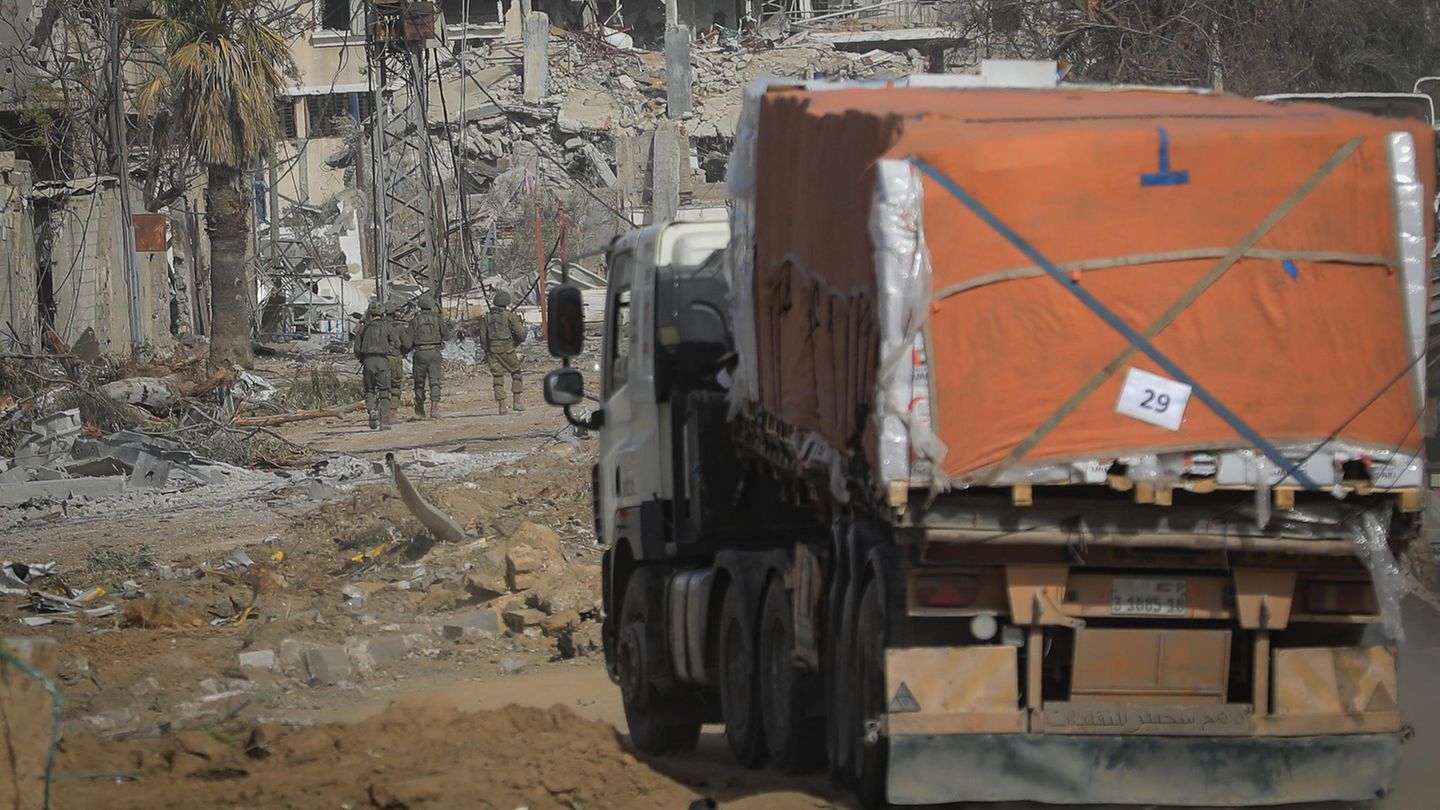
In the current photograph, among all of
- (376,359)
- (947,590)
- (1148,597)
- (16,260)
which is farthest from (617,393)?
(16,260)

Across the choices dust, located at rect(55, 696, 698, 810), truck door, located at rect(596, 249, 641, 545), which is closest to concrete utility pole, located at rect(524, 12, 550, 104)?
truck door, located at rect(596, 249, 641, 545)

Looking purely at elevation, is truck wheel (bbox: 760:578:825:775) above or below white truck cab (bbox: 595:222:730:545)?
below

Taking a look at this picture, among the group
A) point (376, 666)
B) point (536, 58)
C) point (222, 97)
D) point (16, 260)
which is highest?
point (536, 58)

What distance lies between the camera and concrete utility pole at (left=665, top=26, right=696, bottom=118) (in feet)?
191

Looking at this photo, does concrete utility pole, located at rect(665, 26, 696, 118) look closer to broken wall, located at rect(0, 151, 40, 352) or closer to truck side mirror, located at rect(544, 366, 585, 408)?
broken wall, located at rect(0, 151, 40, 352)

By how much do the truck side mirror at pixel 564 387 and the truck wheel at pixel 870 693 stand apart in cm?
344

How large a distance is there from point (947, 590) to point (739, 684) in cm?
224

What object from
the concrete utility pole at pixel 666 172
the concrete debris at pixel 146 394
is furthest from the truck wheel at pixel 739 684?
the concrete utility pole at pixel 666 172

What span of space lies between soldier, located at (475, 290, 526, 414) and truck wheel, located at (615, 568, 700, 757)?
646 inches

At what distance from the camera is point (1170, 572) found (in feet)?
20.0

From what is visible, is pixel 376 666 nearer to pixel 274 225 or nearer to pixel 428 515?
pixel 428 515

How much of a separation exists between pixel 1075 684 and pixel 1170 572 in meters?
0.50

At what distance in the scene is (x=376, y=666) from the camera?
12281mm

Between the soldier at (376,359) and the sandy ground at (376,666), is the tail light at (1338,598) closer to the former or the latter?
the sandy ground at (376,666)
